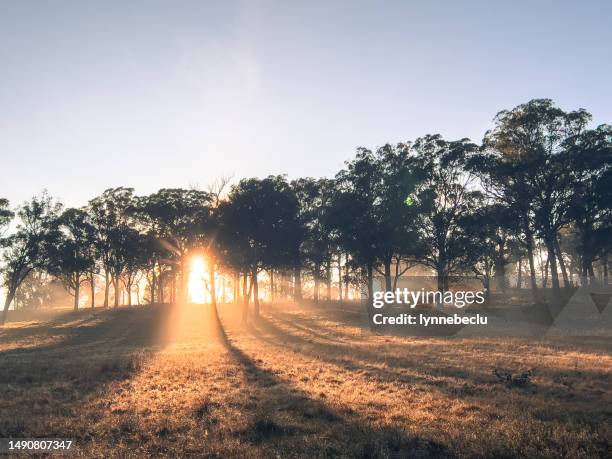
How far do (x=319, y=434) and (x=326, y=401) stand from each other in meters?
3.21

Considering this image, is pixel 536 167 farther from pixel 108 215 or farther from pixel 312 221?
pixel 108 215

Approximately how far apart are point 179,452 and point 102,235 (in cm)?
6475

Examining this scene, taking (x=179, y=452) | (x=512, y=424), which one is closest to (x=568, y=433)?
(x=512, y=424)

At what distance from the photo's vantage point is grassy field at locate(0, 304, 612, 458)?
902 cm

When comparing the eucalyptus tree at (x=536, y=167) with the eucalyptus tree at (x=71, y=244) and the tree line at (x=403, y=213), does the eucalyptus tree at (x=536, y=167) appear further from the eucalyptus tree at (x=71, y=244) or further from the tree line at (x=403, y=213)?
the eucalyptus tree at (x=71, y=244)

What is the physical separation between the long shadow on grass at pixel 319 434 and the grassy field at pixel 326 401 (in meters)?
0.03

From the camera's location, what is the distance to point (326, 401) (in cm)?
1290

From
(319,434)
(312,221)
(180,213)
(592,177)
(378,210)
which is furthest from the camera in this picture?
(312,221)

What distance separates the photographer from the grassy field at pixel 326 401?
902 centimetres

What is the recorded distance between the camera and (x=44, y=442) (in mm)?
9641

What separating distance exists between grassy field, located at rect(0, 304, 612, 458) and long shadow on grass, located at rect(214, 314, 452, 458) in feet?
0.11

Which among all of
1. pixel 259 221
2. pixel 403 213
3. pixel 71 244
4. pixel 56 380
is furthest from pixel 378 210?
pixel 71 244

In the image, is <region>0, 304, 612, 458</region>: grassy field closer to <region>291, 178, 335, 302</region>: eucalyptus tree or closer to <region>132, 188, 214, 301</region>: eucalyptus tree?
<region>132, 188, 214, 301</region>: eucalyptus tree

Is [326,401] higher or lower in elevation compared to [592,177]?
lower
